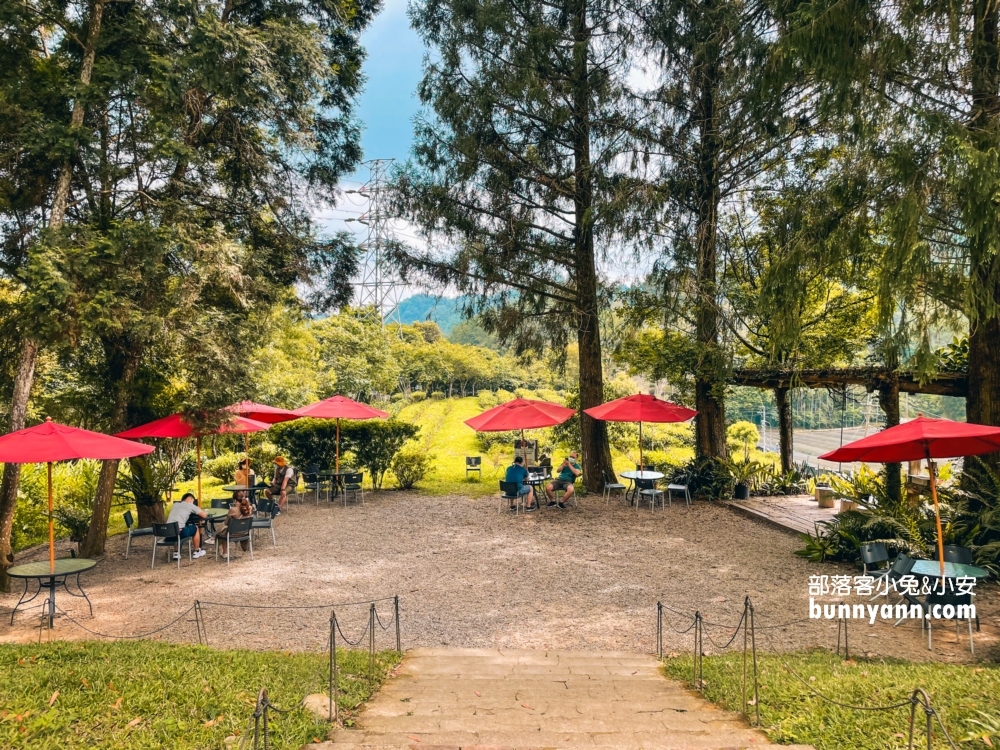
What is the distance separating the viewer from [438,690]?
5.08m

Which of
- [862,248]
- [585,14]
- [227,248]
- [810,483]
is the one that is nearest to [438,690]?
[227,248]

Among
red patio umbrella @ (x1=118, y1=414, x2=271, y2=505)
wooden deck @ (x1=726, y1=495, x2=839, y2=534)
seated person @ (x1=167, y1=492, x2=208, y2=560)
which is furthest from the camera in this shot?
wooden deck @ (x1=726, y1=495, x2=839, y2=534)

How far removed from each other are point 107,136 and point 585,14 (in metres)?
10.9

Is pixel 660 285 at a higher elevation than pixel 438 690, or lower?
higher

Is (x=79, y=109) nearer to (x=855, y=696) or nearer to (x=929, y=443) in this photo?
(x=855, y=696)

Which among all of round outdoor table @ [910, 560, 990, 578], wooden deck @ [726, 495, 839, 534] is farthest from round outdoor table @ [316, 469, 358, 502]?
round outdoor table @ [910, 560, 990, 578]

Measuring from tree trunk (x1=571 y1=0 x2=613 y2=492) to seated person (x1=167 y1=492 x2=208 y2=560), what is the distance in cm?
871

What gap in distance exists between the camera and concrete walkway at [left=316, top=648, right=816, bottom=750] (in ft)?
12.9

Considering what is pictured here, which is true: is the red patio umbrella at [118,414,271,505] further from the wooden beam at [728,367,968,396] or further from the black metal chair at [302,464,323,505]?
the wooden beam at [728,367,968,396]

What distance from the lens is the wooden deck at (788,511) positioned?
37.9 feet

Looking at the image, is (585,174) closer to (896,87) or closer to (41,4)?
(896,87)

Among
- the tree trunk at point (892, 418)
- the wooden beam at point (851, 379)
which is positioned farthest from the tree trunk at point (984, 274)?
the tree trunk at point (892, 418)

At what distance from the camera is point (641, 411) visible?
13.2 meters

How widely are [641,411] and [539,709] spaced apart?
30.2 feet
